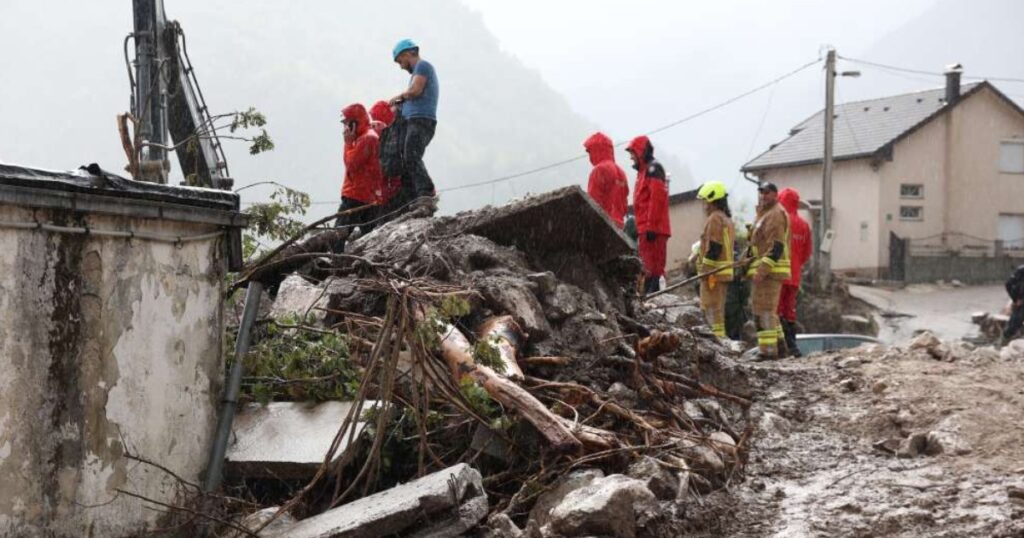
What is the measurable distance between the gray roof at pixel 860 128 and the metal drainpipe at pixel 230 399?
3219 cm

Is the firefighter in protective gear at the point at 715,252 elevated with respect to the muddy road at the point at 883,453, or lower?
elevated

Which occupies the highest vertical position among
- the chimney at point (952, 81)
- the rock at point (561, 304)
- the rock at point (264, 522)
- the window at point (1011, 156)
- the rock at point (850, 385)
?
the chimney at point (952, 81)

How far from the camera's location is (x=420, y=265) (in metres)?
6.65

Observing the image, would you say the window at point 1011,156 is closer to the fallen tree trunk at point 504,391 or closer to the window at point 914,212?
the window at point 914,212

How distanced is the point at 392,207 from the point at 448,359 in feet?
12.7

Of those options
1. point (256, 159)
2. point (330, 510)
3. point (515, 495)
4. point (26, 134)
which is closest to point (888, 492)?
point (515, 495)

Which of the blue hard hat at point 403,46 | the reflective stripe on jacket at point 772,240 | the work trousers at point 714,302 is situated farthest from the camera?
the work trousers at point 714,302

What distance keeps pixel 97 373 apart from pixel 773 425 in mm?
4193

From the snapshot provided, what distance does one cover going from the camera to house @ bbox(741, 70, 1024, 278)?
3512 centimetres

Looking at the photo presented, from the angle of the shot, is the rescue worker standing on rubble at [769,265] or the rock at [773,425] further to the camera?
the rescue worker standing on rubble at [769,265]

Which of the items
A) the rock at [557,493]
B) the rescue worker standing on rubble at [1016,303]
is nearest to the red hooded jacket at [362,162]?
the rock at [557,493]

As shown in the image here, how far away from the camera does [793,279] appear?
10492 millimetres

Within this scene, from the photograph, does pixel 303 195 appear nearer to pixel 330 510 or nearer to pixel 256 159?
pixel 330 510

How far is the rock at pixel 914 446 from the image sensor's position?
20.9ft
